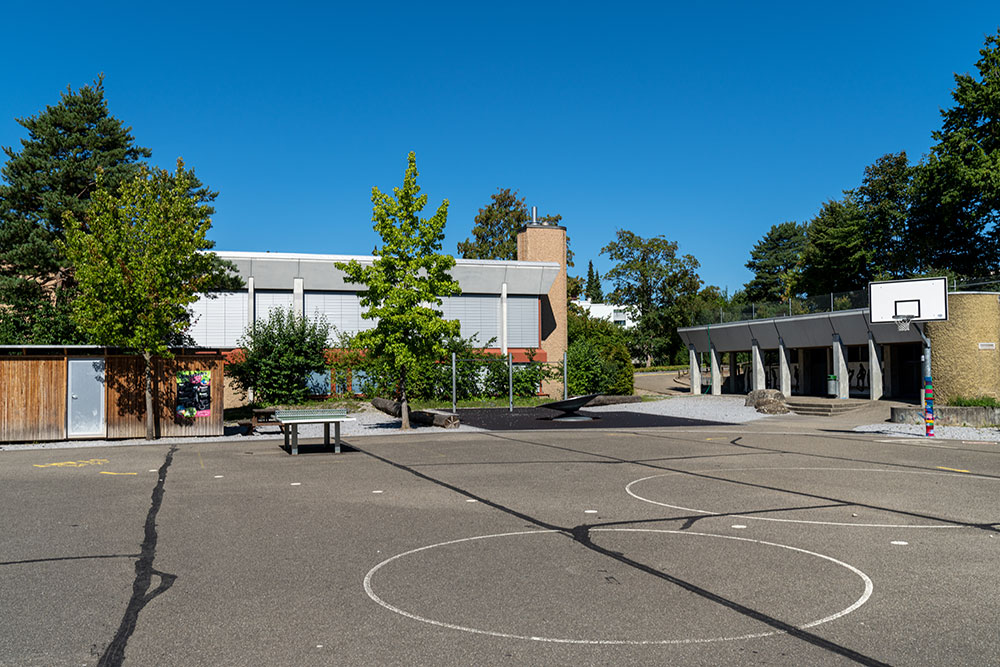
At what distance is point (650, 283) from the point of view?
80938mm

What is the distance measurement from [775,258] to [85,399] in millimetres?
94077

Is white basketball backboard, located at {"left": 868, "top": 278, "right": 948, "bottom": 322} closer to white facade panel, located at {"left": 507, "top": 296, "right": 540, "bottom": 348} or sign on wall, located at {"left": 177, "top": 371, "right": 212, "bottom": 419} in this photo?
sign on wall, located at {"left": 177, "top": 371, "right": 212, "bottom": 419}

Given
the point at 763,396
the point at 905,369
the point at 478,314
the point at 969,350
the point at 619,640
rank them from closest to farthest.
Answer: the point at 619,640 < the point at 969,350 < the point at 763,396 < the point at 905,369 < the point at 478,314

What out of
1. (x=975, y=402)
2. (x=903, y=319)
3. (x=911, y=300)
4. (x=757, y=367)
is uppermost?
(x=911, y=300)

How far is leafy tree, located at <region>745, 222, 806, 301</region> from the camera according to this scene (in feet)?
335

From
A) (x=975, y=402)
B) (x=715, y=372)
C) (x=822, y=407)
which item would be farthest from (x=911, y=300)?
(x=715, y=372)

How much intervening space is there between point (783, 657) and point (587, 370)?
118 ft

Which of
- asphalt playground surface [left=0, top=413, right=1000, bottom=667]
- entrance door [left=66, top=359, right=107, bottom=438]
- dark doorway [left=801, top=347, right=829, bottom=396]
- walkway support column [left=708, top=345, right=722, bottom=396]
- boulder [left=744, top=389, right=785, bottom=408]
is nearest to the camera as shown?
asphalt playground surface [left=0, top=413, right=1000, bottom=667]

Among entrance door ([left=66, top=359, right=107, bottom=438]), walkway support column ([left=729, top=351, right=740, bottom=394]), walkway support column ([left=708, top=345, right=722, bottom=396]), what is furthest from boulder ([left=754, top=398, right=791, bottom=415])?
entrance door ([left=66, top=359, right=107, bottom=438])

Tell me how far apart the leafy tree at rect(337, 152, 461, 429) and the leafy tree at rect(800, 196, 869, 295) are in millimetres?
42355

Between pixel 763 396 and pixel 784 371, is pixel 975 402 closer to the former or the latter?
pixel 763 396

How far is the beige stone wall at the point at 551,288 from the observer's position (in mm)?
48469

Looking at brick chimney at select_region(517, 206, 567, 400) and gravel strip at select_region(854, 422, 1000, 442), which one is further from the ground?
brick chimney at select_region(517, 206, 567, 400)

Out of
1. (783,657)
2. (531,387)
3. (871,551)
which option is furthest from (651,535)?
(531,387)
